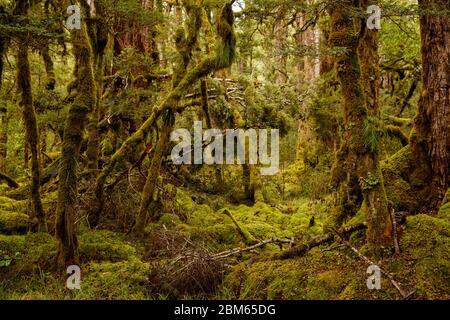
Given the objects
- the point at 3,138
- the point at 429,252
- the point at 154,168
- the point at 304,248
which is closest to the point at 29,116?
the point at 154,168

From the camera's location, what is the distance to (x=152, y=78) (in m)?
10.7

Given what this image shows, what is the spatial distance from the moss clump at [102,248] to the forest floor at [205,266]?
16 mm

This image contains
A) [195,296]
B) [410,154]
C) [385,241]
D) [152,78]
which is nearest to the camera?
[385,241]

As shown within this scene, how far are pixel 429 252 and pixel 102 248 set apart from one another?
4.98m

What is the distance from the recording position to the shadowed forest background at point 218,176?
4672 millimetres

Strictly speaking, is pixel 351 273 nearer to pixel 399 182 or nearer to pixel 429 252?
pixel 429 252

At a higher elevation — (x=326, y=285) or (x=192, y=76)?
(x=192, y=76)

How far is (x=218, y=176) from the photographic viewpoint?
12383mm

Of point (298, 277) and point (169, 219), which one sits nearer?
Result: point (298, 277)

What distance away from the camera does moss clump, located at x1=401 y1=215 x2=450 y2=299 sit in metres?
4.20

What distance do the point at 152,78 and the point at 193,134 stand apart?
2.23 meters

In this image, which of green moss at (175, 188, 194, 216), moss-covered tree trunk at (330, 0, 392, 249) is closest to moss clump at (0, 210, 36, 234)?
green moss at (175, 188, 194, 216)
